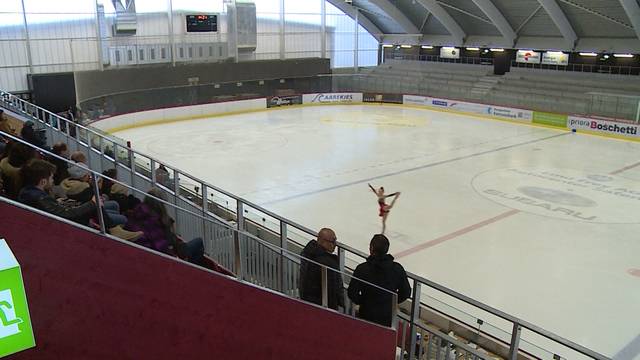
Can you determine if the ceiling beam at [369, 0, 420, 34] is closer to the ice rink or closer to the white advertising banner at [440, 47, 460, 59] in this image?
the white advertising banner at [440, 47, 460, 59]

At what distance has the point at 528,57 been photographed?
114ft

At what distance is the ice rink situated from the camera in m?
9.17

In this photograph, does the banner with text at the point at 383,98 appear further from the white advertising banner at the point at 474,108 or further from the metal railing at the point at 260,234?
the metal railing at the point at 260,234

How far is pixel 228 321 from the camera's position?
12.9 feet

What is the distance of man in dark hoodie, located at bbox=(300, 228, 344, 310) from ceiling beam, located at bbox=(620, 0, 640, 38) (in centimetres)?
2518

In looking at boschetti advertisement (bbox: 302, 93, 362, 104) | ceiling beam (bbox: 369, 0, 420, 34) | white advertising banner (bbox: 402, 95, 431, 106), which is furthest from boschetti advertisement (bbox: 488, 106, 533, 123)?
ceiling beam (bbox: 369, 0, 420, 34)

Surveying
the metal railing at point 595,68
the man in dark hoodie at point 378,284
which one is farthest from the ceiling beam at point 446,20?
the man in dark hoodie at point 378,284

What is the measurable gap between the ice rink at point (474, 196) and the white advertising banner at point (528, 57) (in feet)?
31.2

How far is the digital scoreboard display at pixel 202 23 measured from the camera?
99.3 feet

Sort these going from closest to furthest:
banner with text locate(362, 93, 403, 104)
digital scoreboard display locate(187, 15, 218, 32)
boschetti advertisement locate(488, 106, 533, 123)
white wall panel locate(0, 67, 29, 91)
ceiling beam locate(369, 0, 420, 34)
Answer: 1. white wall panel locate(0, 67, 29, 91)
2. boschetti advertisement locate(488, 106, 533, 123)
3. digital scoreboard display locate(187, 15, 218, 32)
4. banner with text locate(362, 93, 403, 104)
5. ceiling beam locate(369, 0, 420, 34)

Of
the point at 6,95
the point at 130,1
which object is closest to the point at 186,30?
the point at 130,1

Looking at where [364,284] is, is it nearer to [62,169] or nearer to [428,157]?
[62,169]

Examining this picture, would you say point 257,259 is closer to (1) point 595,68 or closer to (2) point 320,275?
(2) point 320,275

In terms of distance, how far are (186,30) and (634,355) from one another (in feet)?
92.4
